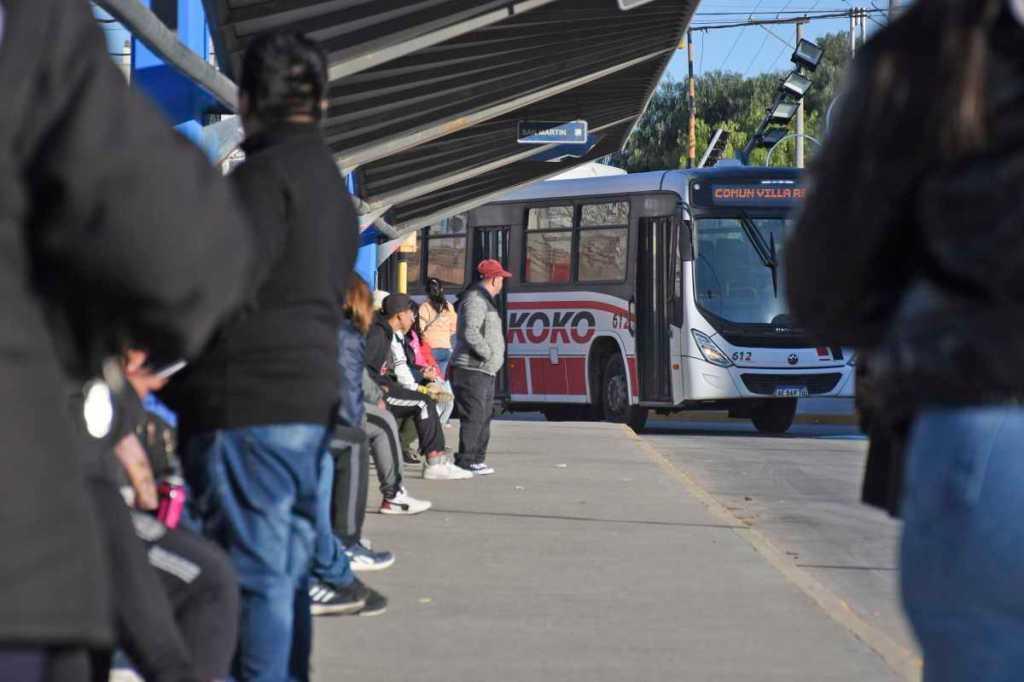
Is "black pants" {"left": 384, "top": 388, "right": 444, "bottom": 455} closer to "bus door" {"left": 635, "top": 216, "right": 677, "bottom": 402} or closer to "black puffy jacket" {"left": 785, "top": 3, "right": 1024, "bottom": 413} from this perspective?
"bus door" {"left": 635, "top": 216, "right": 677, "bottom": 402}

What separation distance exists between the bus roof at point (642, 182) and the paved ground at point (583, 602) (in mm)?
9723

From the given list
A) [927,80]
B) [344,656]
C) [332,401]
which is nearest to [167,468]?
[332,401]

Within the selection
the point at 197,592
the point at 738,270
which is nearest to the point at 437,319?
the point at 738,270

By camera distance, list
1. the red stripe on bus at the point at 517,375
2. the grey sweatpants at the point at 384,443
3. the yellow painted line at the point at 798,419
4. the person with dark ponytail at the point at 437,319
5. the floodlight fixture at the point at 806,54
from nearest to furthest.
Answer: the grey sweatpants at the point at 384,443 < the person with dark ponytail at the point at 437,319 < the red stripe on bus at the point at 517,375 < the yellow painted line at the point at 798,419 < the floodlight fixture at the point at 806,54

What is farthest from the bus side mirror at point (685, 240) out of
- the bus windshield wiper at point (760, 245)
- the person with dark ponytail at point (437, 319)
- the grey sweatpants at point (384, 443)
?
the grey sweatpants at point (384, 443)

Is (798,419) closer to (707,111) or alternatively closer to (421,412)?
(421,412)

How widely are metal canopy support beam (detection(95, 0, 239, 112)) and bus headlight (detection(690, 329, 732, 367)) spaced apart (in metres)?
12.8

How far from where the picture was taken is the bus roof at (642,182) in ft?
71.6

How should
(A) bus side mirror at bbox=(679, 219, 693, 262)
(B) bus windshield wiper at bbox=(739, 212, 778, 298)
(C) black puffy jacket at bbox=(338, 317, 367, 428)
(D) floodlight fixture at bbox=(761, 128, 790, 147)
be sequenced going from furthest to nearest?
(D) floodlight fixture at bbox=(761, 128, 790, 147)
(B) bus windshield wiper at bbox=(739, 212, 778, 298)
(A) bus side mirror at bbox=(679, 219, 693, 262)
(C) black puffy jacket at bbox=(338, 317, 367, 428)

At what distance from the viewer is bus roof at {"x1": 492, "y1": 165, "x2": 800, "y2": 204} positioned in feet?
71.6

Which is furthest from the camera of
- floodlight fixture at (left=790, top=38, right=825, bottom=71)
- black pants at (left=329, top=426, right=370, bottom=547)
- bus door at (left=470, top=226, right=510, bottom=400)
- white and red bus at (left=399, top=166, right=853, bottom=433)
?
floodlight fixture at (left=790, top=38, right=825, bottom=71)

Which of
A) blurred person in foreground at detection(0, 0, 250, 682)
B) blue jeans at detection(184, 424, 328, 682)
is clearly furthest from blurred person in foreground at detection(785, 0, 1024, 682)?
blue jeans at detection(184, 424, 328, 682)

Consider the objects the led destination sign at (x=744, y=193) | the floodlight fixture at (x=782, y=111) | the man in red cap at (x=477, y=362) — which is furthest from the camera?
the floodlight fixture at (x=782, y=111)

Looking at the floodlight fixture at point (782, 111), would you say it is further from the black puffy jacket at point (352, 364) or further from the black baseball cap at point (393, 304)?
the black puffy jacket at point (352, 364)
